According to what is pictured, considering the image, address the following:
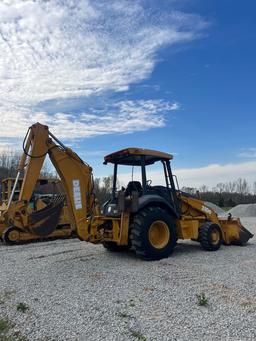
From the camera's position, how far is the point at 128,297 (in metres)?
6.21

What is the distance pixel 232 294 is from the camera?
6.25 m

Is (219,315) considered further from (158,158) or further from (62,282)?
(158,158)

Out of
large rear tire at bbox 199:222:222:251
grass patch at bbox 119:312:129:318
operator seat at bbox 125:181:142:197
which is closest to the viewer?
grass patch at bbox 119:312:129:318

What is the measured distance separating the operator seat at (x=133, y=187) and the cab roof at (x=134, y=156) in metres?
0.56

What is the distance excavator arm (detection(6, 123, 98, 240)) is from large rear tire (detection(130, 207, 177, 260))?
114 centimetres

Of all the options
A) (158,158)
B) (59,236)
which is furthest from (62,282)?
(59,236)

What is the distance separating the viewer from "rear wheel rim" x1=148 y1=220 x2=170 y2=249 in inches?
373

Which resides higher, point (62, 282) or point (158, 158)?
point (158, 158)

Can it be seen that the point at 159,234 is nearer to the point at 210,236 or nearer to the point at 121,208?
the point at 121,208

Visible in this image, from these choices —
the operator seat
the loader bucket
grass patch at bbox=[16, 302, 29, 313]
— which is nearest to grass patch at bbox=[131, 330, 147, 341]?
grass patch at bbox=[16, 302, 29, 313]

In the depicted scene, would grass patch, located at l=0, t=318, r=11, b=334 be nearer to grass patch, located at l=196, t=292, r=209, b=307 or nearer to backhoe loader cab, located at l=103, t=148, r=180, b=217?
grass patch, located at l=196, t=292, r=209, b=307

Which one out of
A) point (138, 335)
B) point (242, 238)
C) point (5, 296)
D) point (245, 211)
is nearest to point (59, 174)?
point (5, 296)

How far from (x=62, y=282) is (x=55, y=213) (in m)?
2.63

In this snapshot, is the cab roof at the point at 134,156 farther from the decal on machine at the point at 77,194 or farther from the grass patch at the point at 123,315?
the grass patch at the point at 123,315
